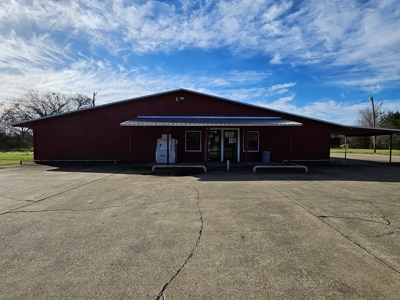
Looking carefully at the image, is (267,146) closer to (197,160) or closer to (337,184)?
(197,160)

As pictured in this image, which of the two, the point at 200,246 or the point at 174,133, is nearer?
the point at 200,246

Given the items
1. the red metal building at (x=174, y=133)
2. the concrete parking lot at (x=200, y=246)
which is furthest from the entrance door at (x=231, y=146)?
the concrete parking lot at (x=200, y=246)

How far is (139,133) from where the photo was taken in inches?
581

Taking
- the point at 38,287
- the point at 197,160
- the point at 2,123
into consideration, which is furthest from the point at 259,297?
the point at 2,123

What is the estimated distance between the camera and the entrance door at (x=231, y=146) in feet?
48.9

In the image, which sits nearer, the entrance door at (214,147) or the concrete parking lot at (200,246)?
the concrete parking lot at (200,246)

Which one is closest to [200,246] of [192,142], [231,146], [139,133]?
[192,142]

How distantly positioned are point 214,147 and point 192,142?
59.2 inches

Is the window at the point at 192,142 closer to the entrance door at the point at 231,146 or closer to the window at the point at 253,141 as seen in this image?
the entrance door at the point at 231,146

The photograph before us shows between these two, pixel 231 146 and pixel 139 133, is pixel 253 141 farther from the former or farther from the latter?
pixel 139 133

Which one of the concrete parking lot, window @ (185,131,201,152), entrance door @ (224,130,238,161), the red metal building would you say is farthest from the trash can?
the concrete parking lot

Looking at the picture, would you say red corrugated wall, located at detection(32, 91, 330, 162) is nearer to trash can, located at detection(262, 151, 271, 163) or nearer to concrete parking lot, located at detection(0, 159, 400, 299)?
trash can, located at detection(262, 151, 271, 163)

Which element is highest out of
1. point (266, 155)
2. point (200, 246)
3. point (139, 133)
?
point (139, 133)

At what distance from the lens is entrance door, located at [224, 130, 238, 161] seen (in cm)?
1489
